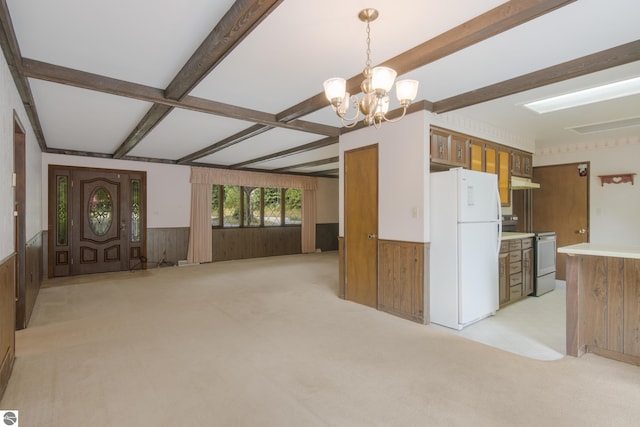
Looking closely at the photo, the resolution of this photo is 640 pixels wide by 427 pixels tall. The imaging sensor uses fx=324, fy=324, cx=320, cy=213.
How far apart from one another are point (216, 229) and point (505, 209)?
612 centimetres

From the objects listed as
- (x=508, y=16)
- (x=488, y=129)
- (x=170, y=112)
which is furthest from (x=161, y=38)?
(x=488, y=129)

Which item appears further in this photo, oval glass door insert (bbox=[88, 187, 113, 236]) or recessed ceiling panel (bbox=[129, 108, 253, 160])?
oval glass door insert (bbox=[88, 187, 113, 236])

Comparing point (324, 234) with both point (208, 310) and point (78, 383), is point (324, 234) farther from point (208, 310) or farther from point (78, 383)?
point (78, 383)

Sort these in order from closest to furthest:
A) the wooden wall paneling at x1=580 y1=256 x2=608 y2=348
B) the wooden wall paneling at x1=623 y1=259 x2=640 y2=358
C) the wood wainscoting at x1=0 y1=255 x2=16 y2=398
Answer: the wood wainscoting at x1=0 y1=255 x2=16 y2=398
the wooden wall paneling at x1=623 y1=259 x2=640 y2=358
the wooden wall paneling at x1=580 y1=256 x2=608 y2=348

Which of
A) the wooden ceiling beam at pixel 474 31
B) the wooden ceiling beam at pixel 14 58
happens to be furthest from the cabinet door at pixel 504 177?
the wooden ceiling beam at pixel 14 58

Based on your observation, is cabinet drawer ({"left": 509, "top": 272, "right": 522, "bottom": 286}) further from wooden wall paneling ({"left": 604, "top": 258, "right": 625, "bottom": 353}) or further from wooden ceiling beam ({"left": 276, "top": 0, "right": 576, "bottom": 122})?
wooden ceiling beam ({"left": 276, "top": 0, "right": 576, "bottom": 122})

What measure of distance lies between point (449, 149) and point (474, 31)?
1.87 meters

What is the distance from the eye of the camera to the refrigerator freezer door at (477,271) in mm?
Result: 3359

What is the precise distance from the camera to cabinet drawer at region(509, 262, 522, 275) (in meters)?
4.18

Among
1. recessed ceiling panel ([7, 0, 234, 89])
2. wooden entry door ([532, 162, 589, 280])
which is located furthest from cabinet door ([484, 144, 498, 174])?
recessed ceiling panel ([7, 0, 234, 89])

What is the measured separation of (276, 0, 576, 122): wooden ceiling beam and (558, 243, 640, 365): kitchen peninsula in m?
1.85

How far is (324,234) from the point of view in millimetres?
9953

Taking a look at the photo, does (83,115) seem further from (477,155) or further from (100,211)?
(477,155)

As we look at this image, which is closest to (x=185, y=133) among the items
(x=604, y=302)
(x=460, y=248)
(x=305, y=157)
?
(x=305, y=157)
